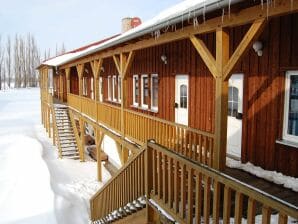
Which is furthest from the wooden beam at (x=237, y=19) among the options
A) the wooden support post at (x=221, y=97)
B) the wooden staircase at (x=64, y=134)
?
the wooden staircase at (x=64, y=134)

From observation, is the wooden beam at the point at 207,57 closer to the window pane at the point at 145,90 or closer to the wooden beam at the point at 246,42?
the wooden beam at the point at 246,42

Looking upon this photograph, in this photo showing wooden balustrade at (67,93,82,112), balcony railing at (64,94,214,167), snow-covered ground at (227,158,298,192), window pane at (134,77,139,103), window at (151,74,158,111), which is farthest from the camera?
wooden balustrade at (67,93,82,112)

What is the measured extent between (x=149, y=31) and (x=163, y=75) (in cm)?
461

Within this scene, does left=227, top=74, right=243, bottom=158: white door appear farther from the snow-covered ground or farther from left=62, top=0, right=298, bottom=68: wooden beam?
left=62, top=0, right=298, bottom=68: wooden beam

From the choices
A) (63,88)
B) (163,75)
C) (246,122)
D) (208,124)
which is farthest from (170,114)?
(63,88)

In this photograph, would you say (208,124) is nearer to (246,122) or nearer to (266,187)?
(246,122)

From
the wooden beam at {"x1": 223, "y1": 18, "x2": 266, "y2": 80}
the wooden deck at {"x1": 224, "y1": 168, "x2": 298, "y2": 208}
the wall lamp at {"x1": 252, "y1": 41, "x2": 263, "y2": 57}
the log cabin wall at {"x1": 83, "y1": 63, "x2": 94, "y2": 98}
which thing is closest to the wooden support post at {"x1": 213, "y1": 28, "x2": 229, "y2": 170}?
the wooden beam at {"x1": 223, "y1": 18, "x2": 266, "y2": 80}

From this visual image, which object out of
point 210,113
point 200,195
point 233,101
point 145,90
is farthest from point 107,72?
point 200,195

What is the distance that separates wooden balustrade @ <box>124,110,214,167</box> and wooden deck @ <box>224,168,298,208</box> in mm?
764

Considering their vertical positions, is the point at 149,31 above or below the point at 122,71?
above

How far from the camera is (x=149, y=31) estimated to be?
22.9ft

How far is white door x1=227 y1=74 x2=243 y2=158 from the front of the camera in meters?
7.83

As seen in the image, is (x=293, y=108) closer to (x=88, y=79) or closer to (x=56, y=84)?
(x=88, y=79)

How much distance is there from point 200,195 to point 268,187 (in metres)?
2.39
